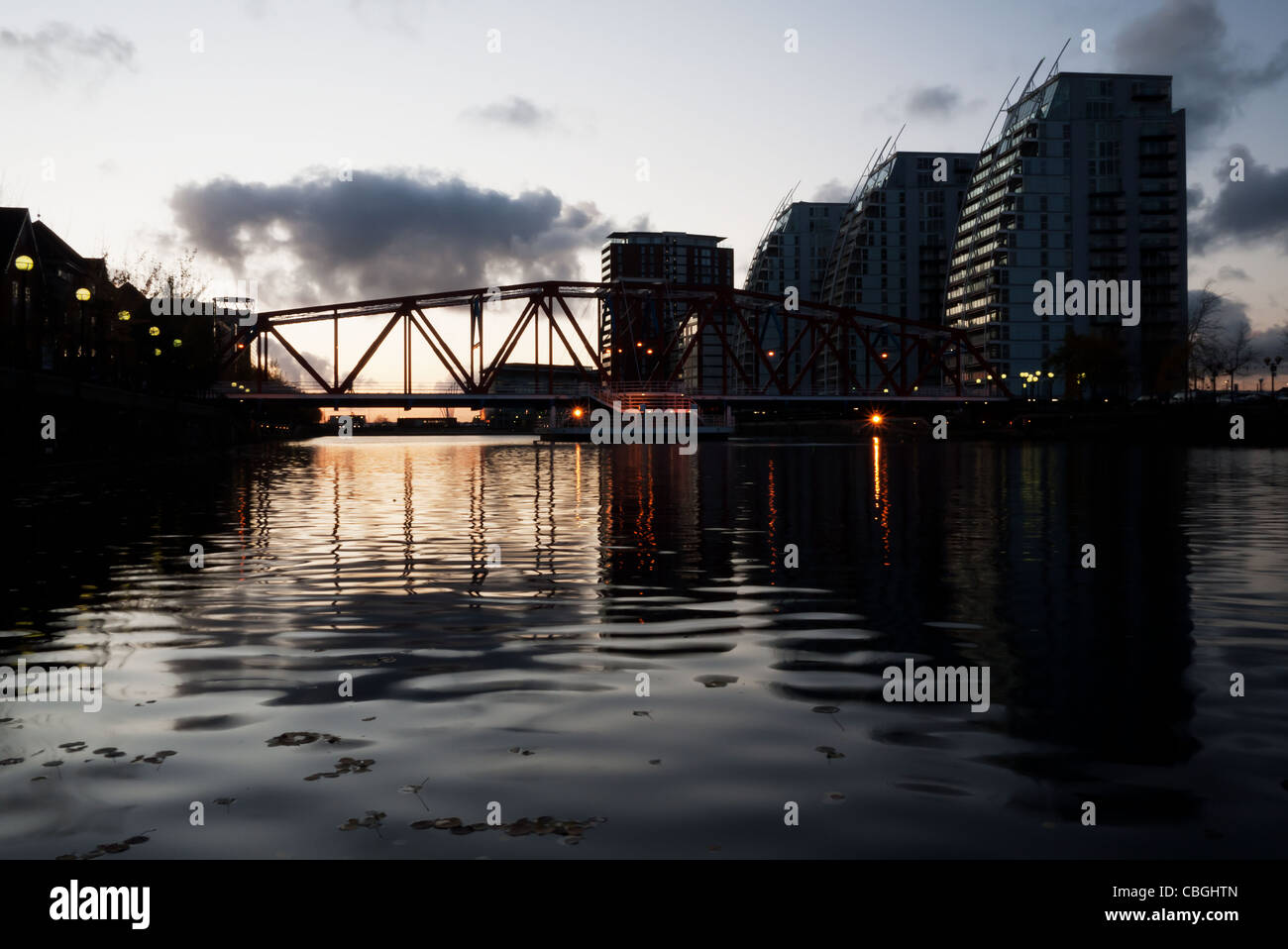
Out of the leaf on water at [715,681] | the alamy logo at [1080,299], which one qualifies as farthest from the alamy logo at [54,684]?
the alamy logo at [1080,299]

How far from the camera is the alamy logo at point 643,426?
125625 millimetres

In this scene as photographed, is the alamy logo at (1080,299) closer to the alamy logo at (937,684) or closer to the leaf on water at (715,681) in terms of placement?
the alamy logo at (937,684)

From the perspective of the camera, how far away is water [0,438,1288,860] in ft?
21.3

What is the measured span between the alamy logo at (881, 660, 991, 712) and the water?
0.62 feet

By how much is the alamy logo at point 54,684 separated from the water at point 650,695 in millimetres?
258

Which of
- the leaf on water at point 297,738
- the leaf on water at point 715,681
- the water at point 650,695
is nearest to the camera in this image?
the water at point 650,695

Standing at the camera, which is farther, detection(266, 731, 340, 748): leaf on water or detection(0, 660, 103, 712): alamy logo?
detection(0, 660, 103, 712): alamy logo

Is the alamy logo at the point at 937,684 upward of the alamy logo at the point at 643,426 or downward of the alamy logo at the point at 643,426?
downward

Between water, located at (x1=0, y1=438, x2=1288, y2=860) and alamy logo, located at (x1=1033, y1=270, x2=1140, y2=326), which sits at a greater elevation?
alamy logo, located at (x1=1033, y1=270, x2=1140, y2=326)
